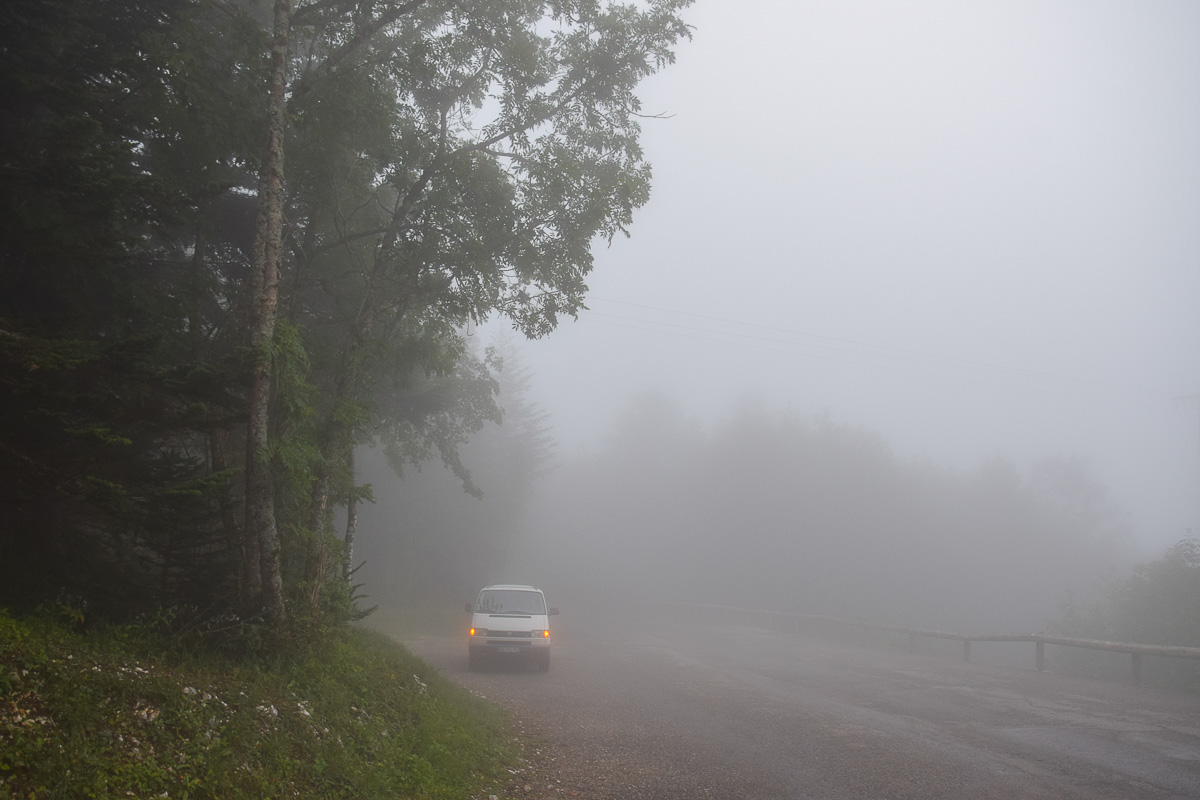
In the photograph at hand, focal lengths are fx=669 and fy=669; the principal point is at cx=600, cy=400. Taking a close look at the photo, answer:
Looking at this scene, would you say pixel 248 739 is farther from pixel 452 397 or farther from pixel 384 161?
pixel 452 397

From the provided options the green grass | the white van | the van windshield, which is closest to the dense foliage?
the green grass

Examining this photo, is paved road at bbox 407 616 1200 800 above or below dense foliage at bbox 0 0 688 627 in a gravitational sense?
below

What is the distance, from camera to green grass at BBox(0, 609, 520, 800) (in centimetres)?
375

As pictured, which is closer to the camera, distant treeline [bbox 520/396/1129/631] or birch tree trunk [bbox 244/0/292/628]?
birch tree trunk [bbox 244/0/292/628]

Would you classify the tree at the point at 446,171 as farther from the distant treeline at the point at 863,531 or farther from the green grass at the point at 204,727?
the distant treeline at the point at 863,531

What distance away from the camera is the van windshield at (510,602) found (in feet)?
51.6

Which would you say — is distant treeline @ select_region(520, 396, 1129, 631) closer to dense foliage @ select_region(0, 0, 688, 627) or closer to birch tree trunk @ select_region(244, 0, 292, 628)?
dense foliage @ select_region(0, 0, 688, 627)

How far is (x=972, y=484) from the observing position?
4609 cm

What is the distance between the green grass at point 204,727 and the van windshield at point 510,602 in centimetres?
803

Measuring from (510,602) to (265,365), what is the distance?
11097mm

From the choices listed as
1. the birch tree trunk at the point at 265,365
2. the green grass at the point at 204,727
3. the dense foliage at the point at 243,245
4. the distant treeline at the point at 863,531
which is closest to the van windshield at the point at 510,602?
the dense foliage at the point at 243,245

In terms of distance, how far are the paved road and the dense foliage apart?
3.96 metres

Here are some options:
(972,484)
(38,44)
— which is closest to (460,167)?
(38,44)

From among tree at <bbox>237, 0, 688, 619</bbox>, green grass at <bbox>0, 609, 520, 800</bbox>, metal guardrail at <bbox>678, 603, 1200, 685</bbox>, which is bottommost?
metal guardrail at <bbox>678, 603, 1200, 685</bbox>
